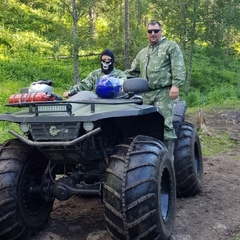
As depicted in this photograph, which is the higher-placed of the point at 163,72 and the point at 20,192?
the point at 163,72

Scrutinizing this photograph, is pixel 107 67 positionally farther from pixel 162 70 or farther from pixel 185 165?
pixel 185 165

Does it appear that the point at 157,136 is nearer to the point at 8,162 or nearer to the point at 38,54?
the point at 8,162

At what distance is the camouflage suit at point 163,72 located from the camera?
5.20 metres

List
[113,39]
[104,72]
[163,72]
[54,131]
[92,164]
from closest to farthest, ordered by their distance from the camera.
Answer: [54,131] < [92,164] < [163,72] < [104,72] < [113,39]

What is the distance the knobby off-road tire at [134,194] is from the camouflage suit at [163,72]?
1362mm

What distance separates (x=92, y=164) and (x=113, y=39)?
2047cm

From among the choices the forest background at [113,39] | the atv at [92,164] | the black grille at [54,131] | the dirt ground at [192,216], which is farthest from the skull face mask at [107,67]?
the forest background at [113,39]

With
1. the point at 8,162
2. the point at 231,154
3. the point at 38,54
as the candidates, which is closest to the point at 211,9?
the point at 38,54

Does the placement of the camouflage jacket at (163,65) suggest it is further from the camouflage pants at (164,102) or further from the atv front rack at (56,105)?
the atv front rack at (56,105)

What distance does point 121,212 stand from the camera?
362cm

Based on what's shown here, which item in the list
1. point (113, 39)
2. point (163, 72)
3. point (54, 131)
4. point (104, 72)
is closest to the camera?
point (54, 131)

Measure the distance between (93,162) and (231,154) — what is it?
17.4 ft

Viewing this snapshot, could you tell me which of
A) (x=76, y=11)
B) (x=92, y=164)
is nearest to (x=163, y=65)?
(x=92, y=164)

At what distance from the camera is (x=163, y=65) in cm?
531
